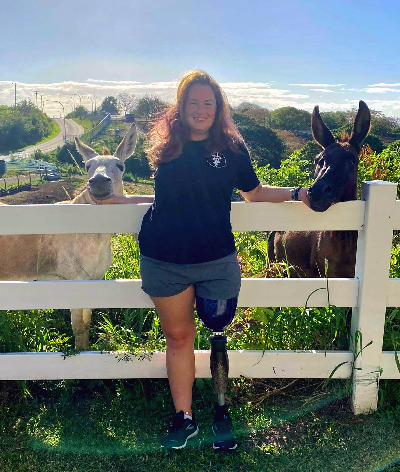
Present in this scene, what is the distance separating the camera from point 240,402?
3107mm

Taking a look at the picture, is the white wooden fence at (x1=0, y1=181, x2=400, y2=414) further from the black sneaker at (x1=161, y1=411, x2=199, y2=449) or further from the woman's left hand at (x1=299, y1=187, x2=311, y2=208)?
the black sneaker at (x1=161, y1=411, x2=199, y2=449)

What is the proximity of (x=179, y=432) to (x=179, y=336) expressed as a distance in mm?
609

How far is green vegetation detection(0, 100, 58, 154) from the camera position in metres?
37.8

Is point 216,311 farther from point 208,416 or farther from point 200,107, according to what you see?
point 200,107

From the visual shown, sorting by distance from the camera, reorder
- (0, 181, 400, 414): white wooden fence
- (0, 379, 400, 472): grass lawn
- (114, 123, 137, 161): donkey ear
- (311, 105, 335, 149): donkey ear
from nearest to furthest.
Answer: (0, 379, 400, 472): grass lawn < (0, 181, 400, 414): white wooden fence < (311, 105, 335, 149): donkey ear < (114, 123, 137, 161): donkey ear

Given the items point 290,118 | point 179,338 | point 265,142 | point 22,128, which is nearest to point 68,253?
point 179,338

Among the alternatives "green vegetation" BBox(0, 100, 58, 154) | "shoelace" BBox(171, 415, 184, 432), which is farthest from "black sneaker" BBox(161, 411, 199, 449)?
"green vegetation" BBox(0, 100, 58, 154)

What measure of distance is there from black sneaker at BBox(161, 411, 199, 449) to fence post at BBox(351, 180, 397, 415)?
117 centimetres

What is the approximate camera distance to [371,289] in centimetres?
279

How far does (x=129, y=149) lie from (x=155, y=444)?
3.00m

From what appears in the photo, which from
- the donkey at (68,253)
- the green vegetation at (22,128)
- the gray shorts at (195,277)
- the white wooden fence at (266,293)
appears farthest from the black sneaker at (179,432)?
the green vegetation at (22,128)

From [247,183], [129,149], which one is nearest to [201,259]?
[247,183]

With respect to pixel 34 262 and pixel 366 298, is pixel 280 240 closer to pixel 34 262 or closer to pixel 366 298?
pixel 366 298

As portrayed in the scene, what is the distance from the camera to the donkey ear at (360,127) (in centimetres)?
370
